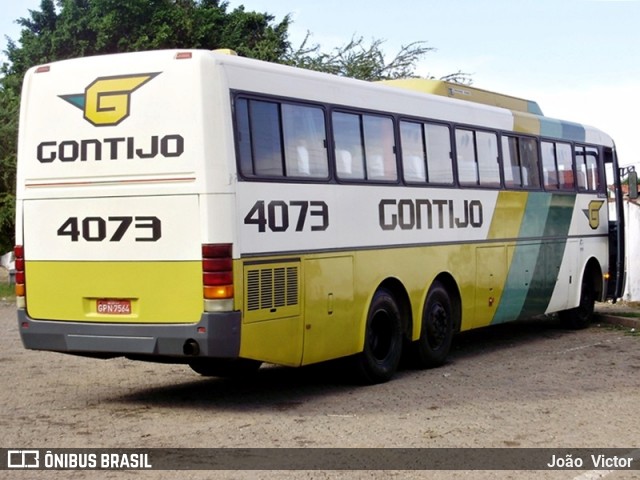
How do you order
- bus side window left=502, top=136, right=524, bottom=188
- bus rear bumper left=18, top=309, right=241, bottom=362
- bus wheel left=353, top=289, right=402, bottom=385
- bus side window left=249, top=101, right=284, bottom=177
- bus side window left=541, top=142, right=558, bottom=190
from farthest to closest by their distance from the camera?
1. bus side window left=541, top=142, right=558, bottom=190
2. bus side window left=502, top=136, right=524, bottom=188
3. bus wheel left=353, top=289, right=402, bottom=385
4. bus side window left=249, top=101, right=284, bottom=177
5. bus rear bumper left=18, top=309, right=241, bottom=362

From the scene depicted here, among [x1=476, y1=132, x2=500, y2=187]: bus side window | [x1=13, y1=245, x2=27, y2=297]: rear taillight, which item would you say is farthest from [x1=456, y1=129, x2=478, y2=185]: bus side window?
[x1=13, y1=245, x2=27, y2=297]: rear taillight

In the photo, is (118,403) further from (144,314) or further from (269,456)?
(269,456)

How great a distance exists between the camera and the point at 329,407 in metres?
10.9

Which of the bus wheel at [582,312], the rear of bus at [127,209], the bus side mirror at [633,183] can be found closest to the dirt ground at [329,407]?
the rear of bus at [127,209]

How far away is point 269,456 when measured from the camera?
28.0ft

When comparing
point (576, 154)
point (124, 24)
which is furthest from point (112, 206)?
point (124, 24)

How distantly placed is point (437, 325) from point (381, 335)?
1.34 m

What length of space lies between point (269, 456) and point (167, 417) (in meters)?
2.03

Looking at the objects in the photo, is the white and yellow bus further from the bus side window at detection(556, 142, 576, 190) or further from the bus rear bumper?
the bus side window at detection(556, 142, 576, 190)

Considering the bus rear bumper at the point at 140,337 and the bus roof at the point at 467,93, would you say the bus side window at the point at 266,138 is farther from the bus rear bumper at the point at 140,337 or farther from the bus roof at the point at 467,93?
the bus roof at the point at 467,93

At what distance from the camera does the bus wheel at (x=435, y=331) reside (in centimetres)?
1350

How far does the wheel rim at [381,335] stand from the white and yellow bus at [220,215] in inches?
1.0

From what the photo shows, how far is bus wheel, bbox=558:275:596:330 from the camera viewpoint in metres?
18.6

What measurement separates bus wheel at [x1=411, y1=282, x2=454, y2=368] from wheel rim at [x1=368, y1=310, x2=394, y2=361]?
2.65 feet
